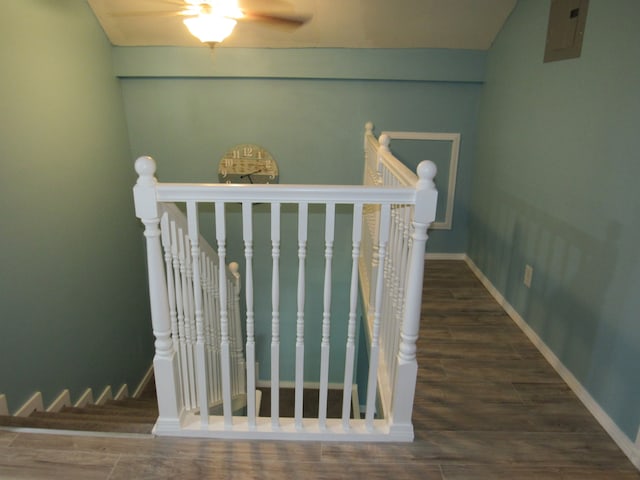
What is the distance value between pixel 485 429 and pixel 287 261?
8.96ft

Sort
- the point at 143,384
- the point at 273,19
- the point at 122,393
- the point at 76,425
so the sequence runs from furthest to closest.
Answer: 1. the point at 143,384
2. the point at 122,393
3. the point at 273,19
4. the point at 76,425

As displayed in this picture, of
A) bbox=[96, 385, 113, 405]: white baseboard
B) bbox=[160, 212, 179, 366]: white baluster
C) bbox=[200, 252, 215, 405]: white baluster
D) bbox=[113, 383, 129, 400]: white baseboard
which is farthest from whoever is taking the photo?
bbox=[113, 383, 129, 400]: white baseboard

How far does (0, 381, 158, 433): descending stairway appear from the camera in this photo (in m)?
1.87

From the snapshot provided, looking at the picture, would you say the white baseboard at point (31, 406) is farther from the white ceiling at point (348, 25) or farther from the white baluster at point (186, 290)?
the white ceiling at point (348, 25)

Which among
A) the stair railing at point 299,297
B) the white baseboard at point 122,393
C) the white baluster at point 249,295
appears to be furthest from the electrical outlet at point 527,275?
the white baseboard at point 122,393

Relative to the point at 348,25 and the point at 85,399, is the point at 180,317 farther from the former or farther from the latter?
the point at 348,25

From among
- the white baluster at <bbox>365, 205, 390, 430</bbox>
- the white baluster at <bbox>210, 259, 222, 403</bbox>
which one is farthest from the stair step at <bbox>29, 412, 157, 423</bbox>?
the white baluster at <bbox>365, 205, 390, 430</bbox>

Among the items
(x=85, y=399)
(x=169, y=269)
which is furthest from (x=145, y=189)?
(x=85, y=399)

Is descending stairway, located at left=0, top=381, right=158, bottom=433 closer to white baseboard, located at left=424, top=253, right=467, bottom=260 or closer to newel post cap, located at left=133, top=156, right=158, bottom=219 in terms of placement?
newel post cap, located at left=133, top=156, right=158, bottom=219

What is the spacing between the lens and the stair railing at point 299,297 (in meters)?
1.47

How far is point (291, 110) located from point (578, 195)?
Result: 2.54 metres

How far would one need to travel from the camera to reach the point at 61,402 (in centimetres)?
286

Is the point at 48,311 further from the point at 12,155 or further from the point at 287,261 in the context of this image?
the point at 287,261

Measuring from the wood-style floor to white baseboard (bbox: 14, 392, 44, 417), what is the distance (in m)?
0.90
